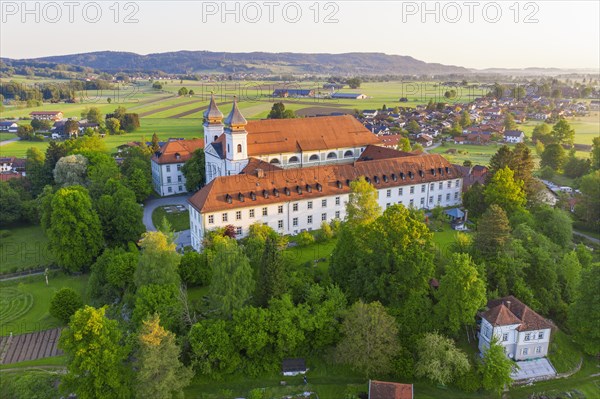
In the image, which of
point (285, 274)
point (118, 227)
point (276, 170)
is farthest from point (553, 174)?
point (118, 227)

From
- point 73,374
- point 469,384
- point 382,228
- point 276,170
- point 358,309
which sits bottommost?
point 469,384

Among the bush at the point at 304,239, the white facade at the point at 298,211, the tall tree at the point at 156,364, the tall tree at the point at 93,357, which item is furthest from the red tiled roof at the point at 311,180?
the tall tree at the point at 93,357

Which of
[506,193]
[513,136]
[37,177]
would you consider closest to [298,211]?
[506,193]

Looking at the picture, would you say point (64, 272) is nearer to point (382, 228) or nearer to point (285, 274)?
point (285, 274)

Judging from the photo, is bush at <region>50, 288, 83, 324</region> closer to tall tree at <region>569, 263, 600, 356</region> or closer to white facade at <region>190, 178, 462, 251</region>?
white facade at <region>190, 178, 462, 251</region>

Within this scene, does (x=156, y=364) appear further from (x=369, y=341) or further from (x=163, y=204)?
(x=163, y=204)

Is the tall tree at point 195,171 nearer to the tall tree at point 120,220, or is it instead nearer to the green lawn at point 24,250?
the tall tree at point 120,220
